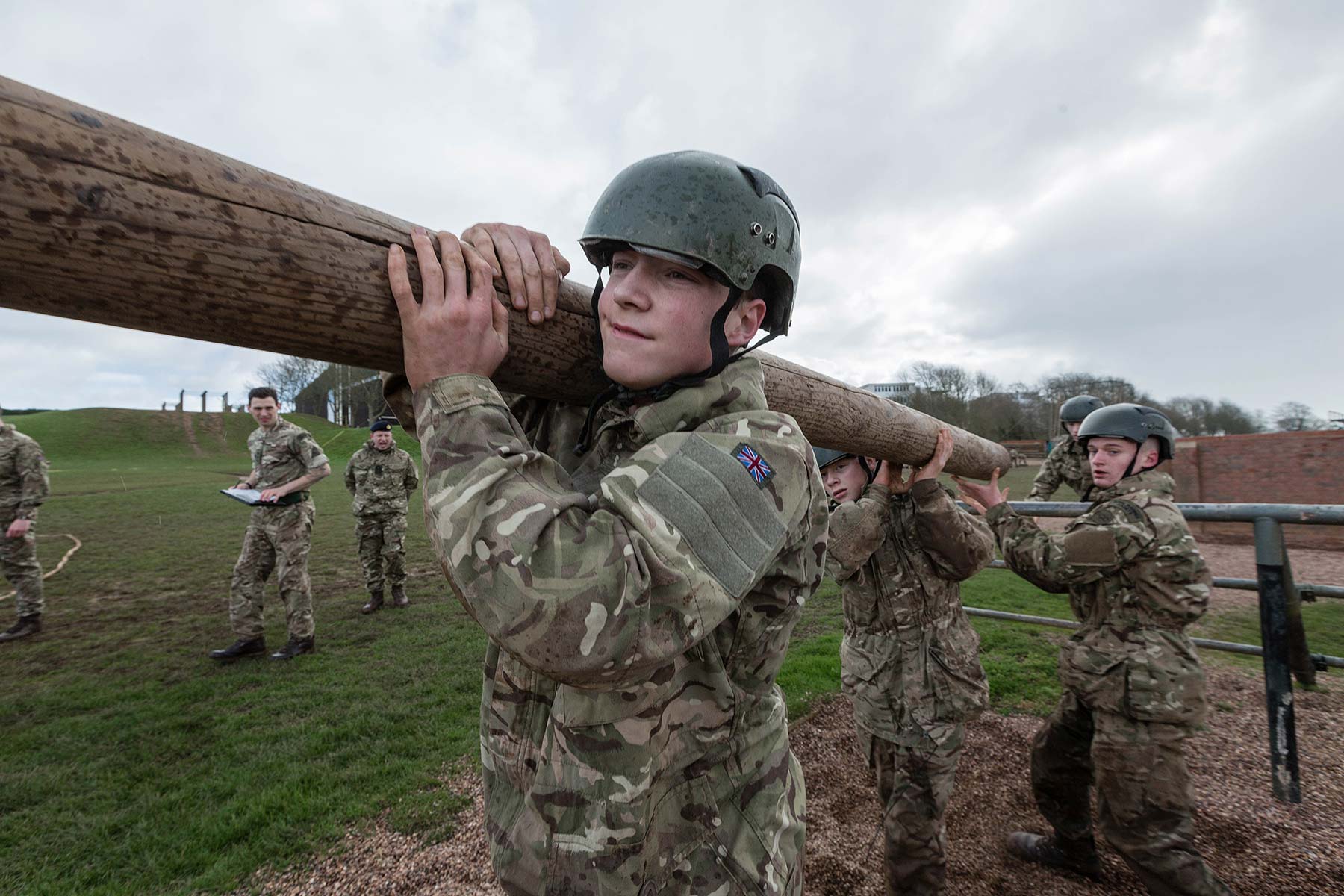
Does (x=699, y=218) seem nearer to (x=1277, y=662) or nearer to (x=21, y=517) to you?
(x=1277, y=662)

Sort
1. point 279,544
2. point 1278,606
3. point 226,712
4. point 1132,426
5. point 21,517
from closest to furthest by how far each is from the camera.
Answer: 1. point 1132,426
2. point 1278,606
3. point 226,712
4. point 279,544
5. point 21,517

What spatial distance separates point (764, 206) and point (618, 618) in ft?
3.66

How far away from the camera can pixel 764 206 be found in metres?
1.63

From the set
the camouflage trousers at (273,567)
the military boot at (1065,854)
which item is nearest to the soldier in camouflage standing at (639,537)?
the military boot at (1065,854)

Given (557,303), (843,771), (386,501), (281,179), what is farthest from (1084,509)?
→ (386,501)

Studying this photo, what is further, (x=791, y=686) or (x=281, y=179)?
(x=791, y=686)

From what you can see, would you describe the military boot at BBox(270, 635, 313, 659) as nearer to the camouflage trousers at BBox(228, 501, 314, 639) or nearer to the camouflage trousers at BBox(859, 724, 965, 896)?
the camouflage trousers at BBox(228, 501, 314, 639)

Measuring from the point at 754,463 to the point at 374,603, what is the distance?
377 inches

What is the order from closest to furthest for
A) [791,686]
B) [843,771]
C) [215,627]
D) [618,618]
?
[618,618]
[843,771]
[791,686]
[215,627]

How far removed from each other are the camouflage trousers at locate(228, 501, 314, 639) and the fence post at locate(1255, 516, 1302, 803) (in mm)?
8427

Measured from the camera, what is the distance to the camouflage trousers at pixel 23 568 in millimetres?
7762

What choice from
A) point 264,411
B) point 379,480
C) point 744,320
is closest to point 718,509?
point 744,320

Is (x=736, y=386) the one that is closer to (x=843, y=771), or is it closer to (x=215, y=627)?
(x=843, y=771)

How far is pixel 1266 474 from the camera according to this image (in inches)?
613
